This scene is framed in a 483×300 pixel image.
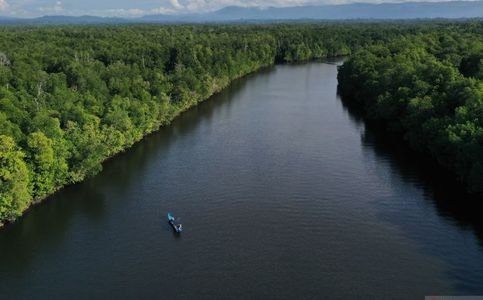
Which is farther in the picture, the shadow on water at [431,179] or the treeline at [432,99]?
the treeline at [432,99]

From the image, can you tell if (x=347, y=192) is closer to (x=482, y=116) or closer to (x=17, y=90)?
(x=482, y=116)

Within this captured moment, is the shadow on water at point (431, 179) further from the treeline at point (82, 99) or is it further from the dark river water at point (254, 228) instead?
the treeline at point (82, 99)

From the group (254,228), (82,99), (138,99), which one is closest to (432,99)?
(254,228)

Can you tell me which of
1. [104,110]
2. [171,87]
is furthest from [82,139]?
[171,87]

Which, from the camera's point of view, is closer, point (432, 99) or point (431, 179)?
point (431, 179)

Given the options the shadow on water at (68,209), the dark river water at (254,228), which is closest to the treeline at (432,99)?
the dark river water at (254,228)

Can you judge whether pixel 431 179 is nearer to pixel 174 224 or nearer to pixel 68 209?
pixel 174 224
